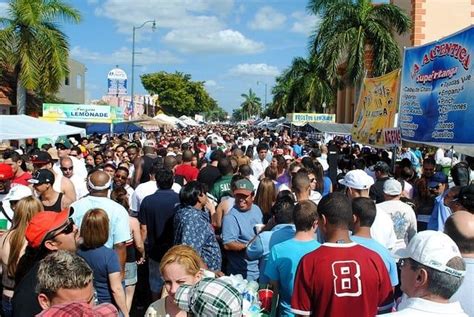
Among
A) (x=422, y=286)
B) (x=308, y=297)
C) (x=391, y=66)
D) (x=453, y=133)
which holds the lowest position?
(x=308, y=297)

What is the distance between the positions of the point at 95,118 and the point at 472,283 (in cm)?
2005

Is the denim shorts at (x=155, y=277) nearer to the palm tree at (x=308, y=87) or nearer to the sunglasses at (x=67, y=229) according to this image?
the sunglasses at (x=67, y=229)

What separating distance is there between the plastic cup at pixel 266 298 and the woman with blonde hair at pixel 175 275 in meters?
0.80

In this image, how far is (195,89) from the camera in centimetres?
8912

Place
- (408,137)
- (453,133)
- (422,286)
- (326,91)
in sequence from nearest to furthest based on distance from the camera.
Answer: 1. (422,286)
2. (453,133)
3. (408,137)
4. (326,91)

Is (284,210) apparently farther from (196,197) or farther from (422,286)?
(422,286)

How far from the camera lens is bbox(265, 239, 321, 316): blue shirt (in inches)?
150

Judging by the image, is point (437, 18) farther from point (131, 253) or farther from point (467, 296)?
point (467, 296)

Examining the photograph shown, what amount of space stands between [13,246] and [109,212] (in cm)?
112

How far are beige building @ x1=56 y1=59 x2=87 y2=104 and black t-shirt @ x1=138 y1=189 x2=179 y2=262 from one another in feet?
119

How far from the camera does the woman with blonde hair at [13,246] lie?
12.9 ft

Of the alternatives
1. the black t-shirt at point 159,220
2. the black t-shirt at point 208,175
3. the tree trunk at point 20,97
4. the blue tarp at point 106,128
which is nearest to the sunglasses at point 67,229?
the black t-shirt at point 159,220

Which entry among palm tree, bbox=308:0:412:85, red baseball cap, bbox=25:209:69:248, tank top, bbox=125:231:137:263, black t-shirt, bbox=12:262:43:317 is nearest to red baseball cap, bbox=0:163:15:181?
tank top, bbox=125:231:137:263

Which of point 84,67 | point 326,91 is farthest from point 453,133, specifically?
point 84,67
